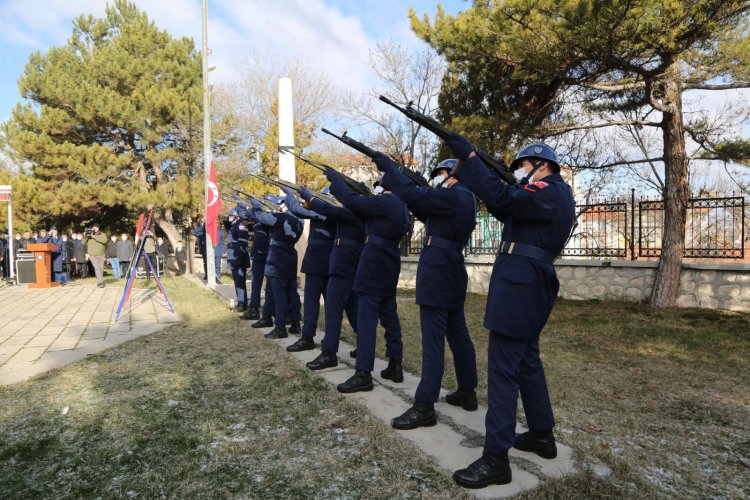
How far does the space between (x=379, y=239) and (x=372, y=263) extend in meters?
0.20

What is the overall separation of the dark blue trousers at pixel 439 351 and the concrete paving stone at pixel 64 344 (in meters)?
4.67

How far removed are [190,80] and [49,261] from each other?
977 centimetres

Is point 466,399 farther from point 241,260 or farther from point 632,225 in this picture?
point 632,225

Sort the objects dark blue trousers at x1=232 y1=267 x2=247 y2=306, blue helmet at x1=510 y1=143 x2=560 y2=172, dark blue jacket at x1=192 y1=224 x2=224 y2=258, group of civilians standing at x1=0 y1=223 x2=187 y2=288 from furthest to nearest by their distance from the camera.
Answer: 1. dark blue jacket at x1=192 y1=224 x2=224 y2=258
2. group of civilians standing at x1=0 y1=223 x2=187 y2=288
3. dark blue trousers at x1=232 y1=267 x2=247 y2=306
4. blue helmet at x1=510 y1=143 x2=560 y2=172

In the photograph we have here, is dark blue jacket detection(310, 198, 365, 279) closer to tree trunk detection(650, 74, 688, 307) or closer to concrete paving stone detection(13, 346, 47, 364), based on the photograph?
concrete paving stone detection(13, 346, 47, 364)

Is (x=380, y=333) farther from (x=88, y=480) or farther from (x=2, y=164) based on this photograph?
(x=2, y=164)

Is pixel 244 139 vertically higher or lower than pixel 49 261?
higher

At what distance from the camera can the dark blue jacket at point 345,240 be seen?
15.5 ft

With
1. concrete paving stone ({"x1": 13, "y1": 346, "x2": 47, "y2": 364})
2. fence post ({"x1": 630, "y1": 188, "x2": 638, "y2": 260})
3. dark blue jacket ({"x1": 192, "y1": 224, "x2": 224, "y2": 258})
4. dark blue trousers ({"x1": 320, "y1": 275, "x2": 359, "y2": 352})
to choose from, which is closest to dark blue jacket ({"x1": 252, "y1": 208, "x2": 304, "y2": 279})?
dark blue trousers ({"x1": 320, "y1": 275, "x2": 359, "y2": 352})

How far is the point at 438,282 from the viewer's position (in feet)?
11.0

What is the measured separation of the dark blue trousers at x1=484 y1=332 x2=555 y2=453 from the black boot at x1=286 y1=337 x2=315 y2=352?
3.04m

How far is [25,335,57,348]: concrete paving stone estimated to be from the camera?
624 cm

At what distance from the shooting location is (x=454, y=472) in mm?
2645

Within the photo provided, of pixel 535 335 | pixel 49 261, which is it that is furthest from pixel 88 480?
pixel 49 261
